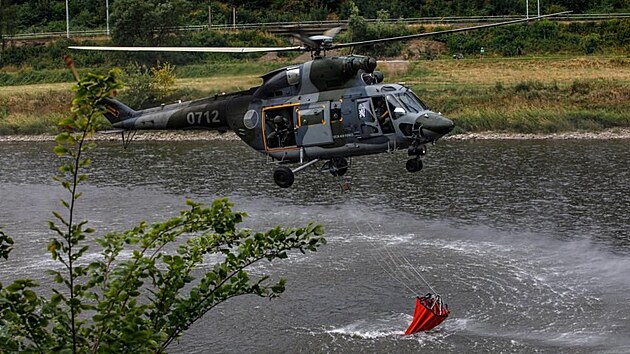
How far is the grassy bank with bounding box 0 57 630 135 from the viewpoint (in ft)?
161

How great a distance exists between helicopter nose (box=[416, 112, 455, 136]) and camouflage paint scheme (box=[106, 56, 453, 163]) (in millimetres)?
20

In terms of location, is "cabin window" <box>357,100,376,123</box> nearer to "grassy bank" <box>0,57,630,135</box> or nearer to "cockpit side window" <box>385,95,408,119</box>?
"cockpit side window" <box>385,95,408,119</box>

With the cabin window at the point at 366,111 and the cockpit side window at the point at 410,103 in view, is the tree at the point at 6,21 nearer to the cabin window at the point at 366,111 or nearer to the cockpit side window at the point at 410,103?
the cabin window at the point at 366,111

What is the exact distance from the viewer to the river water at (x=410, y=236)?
2045 cm

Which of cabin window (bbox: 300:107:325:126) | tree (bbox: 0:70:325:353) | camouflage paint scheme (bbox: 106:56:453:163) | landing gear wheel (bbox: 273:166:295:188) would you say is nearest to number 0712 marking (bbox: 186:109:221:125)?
camouflage paint scheme (bbox: 106:56:453:163)

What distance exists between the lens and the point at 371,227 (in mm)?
29766

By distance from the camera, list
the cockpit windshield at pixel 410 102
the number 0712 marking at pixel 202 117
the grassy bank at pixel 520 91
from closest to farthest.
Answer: the cockpit windshield at pixel 410 102 → the number 0712 marking at pixel 202 117 → the grassy bank at pixel 520 91

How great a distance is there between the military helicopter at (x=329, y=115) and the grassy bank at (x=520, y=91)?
24.2m

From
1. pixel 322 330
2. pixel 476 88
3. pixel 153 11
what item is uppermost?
pixel 153 11

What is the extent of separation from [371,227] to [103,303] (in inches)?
862

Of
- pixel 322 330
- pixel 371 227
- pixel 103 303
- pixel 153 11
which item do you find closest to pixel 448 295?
pixel 322 330

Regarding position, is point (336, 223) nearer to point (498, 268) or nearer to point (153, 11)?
point (498, 268)

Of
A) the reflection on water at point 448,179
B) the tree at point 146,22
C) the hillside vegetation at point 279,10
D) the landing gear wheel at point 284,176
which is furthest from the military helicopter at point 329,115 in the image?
the hillside vegetation at point 279,10

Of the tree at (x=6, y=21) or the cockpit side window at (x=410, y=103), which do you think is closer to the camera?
the cockpit side window at (x=410, y=103)
